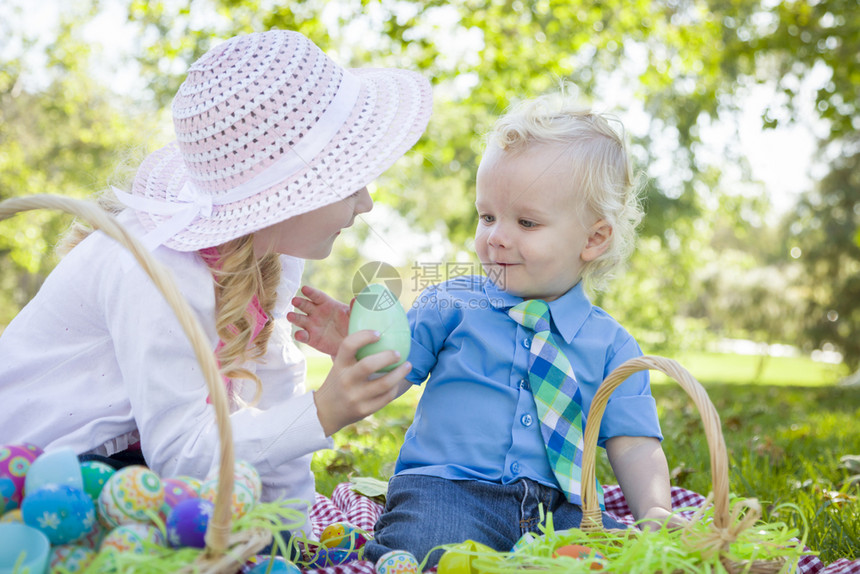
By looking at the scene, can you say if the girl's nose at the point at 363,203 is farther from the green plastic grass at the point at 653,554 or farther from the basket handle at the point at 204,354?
the green plastic grass at the point at 653,554

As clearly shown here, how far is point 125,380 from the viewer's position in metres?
1.49

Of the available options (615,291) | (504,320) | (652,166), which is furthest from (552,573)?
(652,166)

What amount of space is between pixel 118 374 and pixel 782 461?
240 centimetres

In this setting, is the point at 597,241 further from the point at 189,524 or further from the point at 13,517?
the point at 13,517

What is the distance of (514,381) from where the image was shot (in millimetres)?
1833

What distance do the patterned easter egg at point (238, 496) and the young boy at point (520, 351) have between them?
52cm

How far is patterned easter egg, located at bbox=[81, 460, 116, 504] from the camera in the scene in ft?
3.97

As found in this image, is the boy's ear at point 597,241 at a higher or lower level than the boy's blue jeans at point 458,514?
higher

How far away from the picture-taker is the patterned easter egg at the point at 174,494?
1182 millimetres

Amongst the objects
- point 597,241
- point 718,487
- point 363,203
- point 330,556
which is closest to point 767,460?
point 597,241

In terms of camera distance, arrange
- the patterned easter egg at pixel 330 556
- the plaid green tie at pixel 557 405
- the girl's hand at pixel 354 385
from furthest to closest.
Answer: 1. the plaid green tie at pixel 557 405
2. the patterned easter egg at pixel 330 556
3. the girl's hand at pixel 354 385

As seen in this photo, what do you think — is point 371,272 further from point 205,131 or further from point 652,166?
point 652,166

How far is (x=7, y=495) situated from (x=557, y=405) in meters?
1.19

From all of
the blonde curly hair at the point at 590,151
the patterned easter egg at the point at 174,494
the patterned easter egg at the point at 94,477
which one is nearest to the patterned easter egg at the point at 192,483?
the patterned easter egg at the point at 174,494
